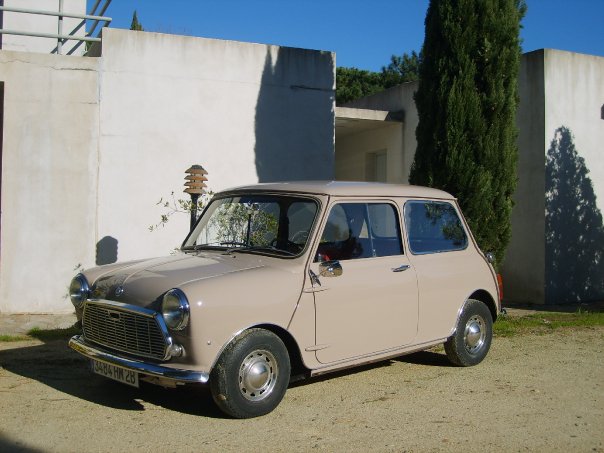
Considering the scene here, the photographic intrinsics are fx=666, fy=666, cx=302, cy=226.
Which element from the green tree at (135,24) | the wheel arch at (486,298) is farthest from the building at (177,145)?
the green tree at (135,24)

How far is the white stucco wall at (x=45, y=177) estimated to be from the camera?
967 centimetres

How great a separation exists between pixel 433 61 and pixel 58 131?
5.70 m

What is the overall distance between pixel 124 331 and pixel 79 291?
33.1 inches

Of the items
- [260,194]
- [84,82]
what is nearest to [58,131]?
[84,82]

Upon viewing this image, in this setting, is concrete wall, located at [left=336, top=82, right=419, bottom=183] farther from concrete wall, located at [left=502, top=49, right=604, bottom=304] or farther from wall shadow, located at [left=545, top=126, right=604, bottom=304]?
wall shadow, located at [left=545, top=126, right=604, bottom=304]

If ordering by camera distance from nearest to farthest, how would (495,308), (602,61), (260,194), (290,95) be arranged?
(260,194), (495,308), (290,95), (602,61)

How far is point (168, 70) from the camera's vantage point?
1050 centimetres

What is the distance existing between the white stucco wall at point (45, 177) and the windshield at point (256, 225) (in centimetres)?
422

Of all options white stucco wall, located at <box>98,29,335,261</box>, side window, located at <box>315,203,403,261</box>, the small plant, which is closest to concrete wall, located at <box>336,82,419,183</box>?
white stucco wall, located at <box>98,29,335,261</box>

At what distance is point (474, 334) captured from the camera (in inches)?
269

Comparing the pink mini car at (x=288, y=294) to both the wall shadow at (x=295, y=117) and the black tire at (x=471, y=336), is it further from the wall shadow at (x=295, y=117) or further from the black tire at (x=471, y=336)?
the wall shadow at (x=295, y=117)

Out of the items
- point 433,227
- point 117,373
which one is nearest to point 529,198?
point 433,227

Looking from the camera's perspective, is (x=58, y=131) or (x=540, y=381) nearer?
(x=540, y=381)

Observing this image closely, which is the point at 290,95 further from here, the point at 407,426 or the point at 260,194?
the point at 407,426
